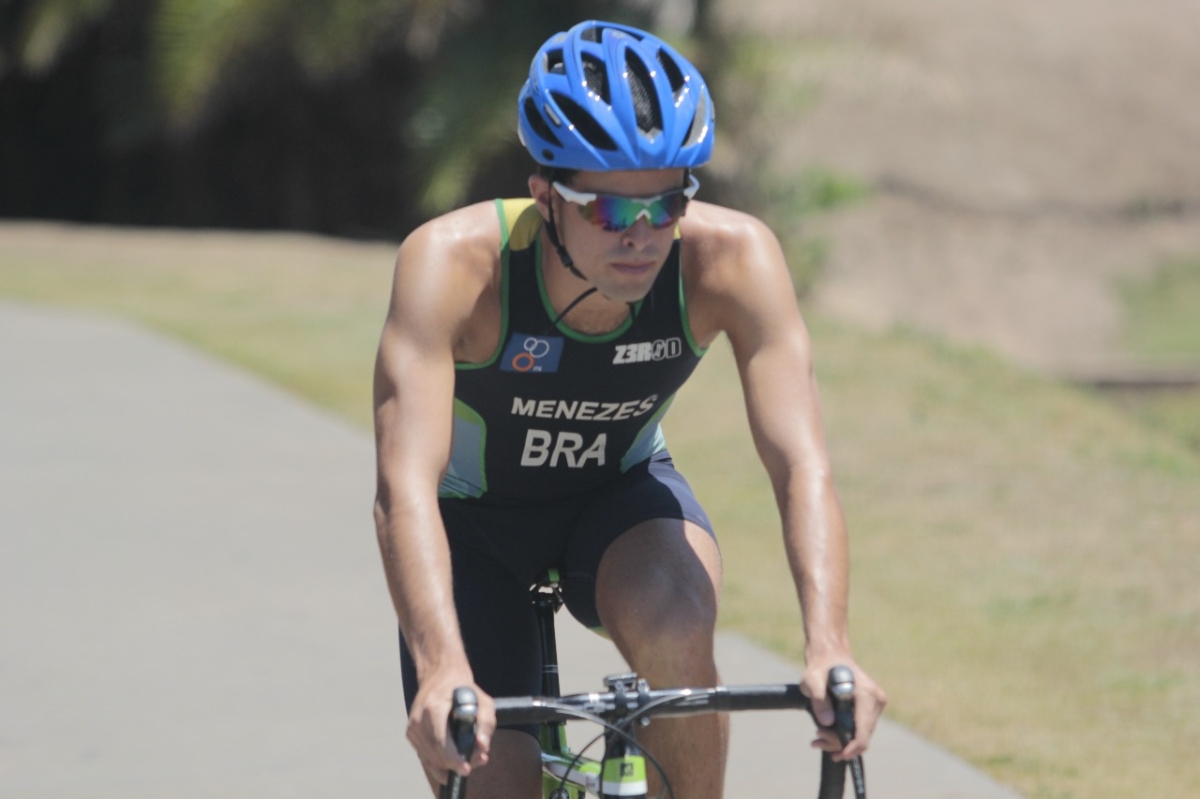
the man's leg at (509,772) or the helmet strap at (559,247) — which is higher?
the helmet strap at (559,247)

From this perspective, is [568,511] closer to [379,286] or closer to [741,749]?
[741,749]

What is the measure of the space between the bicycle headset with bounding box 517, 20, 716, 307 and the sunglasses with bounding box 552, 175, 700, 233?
0.15ft

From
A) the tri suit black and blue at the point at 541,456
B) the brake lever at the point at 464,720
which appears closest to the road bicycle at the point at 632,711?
the brake lever at the point at 464,720

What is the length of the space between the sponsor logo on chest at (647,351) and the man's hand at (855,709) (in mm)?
A: 833

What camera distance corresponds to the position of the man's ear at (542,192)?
10.0 feet

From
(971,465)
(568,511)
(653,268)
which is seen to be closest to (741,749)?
(568,511)

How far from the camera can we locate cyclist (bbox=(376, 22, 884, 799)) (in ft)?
9.43

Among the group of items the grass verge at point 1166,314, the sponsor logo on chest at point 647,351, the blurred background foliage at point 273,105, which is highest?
the blurred background foliage at point 273,105

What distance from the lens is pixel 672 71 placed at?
3078 mm

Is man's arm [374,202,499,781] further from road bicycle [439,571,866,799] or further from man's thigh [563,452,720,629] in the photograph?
man's thigh [563,452,720,629]

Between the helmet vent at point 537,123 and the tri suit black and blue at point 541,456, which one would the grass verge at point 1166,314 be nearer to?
the tri suit black and blue at point 541,456

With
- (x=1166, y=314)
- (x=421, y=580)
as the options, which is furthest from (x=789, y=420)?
(x=1166, y=314)

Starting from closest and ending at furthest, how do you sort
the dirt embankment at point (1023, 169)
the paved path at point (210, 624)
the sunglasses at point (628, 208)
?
the sunglasses at point (628, 208), the paved path at point (210, 624), the dirt embankment at point (1023, 169)

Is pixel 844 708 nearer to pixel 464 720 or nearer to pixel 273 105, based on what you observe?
pixel 464 720
